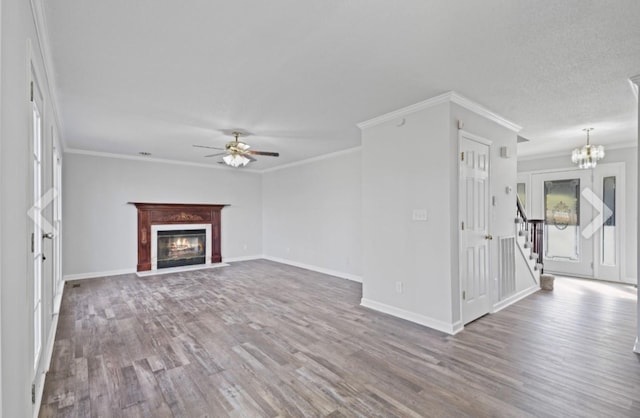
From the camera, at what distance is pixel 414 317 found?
12.0 ft

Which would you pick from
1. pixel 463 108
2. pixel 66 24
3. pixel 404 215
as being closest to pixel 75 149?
pixel 66 24

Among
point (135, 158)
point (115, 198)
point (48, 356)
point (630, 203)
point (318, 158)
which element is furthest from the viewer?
point (318, 158)

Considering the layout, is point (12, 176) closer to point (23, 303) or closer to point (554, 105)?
point (23, 303)

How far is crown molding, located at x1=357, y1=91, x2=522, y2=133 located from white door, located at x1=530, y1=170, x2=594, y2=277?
2941 millimetres

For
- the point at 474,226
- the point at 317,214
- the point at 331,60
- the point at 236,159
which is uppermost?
the point at 331,60

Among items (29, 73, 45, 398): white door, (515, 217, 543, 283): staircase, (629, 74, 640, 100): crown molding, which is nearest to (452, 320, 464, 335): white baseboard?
(515, 217, 543, 283): staircase

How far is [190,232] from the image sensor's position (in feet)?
24.6

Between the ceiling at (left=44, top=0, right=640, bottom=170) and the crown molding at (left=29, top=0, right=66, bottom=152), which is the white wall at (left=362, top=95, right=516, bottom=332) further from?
the crown molding at (left=29, top=0, right=66, bottom=152)

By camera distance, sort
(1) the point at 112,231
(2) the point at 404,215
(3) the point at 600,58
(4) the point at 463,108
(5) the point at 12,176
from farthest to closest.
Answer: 1. (1) the point at 112,231
2. (2) the point at 404,215
3. (4) the point at 463,108
4. (3) the point at 600,58
5. (5) the point at 12,176

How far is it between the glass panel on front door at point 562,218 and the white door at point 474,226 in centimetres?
383

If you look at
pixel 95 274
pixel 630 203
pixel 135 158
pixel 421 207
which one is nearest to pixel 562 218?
pixel 630 203

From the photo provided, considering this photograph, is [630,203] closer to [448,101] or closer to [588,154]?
[588,154]

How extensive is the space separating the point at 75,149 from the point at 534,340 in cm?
817

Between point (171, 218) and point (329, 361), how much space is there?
5.88 meters
